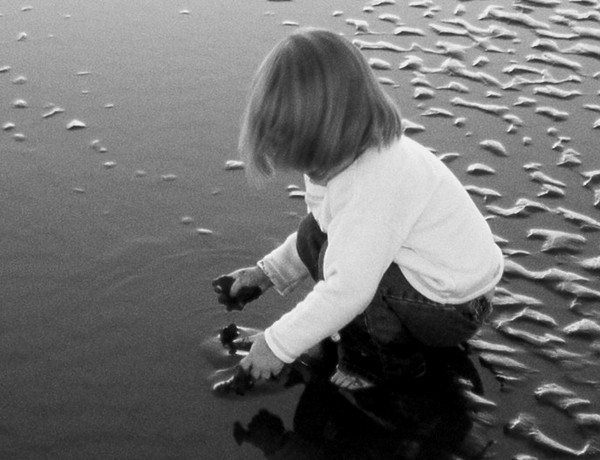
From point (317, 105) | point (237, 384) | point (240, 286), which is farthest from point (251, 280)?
point (317, 105)

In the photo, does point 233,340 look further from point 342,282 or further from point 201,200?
point 201,200

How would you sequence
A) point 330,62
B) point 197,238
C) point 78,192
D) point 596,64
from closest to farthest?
1. point 330,62
2. point 197,238
3. point 78,192
4. point 596,64

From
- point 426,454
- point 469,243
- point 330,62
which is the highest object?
point 330,62

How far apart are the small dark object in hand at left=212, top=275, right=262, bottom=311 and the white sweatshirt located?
0.47 metres

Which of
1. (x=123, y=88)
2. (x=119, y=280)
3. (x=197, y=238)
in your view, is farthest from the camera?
(x=123, y=88)

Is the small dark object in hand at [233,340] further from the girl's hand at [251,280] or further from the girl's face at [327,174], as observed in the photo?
the girl's face at [327,174]

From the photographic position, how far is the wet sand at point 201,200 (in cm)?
279

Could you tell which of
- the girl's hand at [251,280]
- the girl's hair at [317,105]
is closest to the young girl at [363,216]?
the girl's hair at [317,105]

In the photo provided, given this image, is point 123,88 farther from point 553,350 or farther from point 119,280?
point 553,350

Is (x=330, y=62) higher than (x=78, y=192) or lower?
higher

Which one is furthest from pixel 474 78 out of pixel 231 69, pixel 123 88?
pixel 123 88

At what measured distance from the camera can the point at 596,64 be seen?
5023 millimetres

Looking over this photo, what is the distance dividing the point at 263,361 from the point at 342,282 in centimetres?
35

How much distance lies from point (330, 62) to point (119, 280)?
128 centimetres
